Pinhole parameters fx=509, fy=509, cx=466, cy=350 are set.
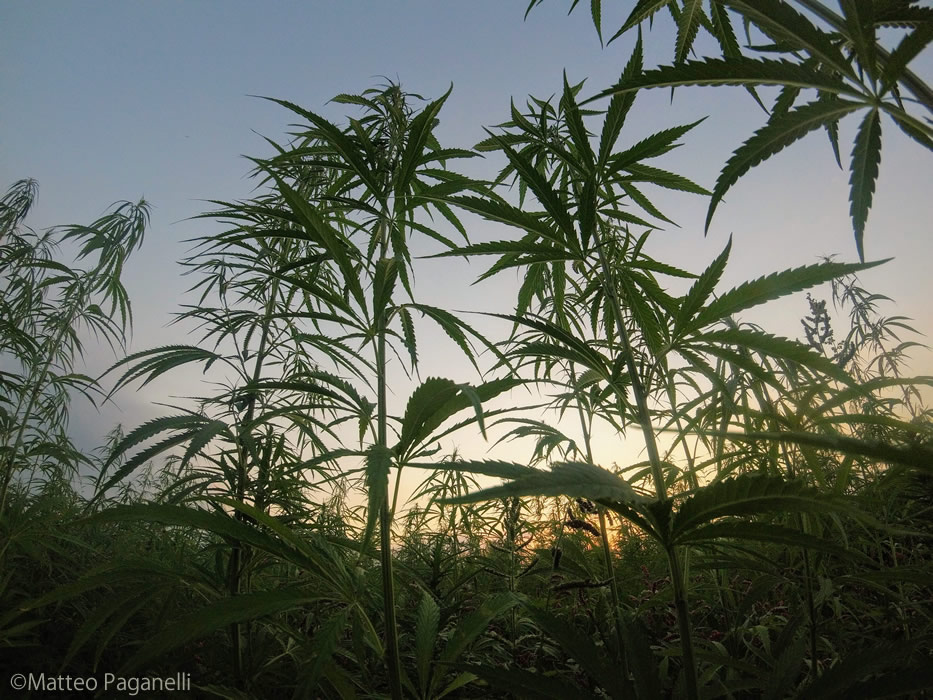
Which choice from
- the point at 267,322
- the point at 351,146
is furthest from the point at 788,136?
the point at 267,322

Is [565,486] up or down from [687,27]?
down

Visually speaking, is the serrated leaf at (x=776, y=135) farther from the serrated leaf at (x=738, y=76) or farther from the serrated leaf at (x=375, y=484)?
the serrated leaf at (x=375, y=484)

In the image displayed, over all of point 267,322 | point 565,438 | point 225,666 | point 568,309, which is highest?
point 267,322

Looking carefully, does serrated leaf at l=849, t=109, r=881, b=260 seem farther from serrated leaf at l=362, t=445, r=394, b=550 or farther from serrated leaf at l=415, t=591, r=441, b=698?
serrated leaf at l=415, t=591, r=441, b=698

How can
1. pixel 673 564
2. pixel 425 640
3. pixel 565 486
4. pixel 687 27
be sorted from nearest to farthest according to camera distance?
pixel 565 486, pixel 673 564, pixel 687 27, pixel 425 640

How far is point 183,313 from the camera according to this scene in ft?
5.06

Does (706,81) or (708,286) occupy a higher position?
(706,81)

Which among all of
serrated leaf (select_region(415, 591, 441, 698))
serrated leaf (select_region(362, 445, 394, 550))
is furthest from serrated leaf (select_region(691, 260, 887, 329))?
serrated leaf (select_region(415, 591, 441, 698))

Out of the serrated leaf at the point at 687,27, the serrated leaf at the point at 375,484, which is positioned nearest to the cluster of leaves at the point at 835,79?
the serrated leaf at the point at 687,27

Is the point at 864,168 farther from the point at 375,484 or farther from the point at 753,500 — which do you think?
the point at 375,484

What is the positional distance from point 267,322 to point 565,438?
1.04 metres

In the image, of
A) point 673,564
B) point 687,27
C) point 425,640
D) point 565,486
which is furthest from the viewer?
point 425,640

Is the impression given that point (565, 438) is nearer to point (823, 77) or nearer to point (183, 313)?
point (823, 77)

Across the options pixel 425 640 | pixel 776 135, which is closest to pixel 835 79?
pixel 776 135
